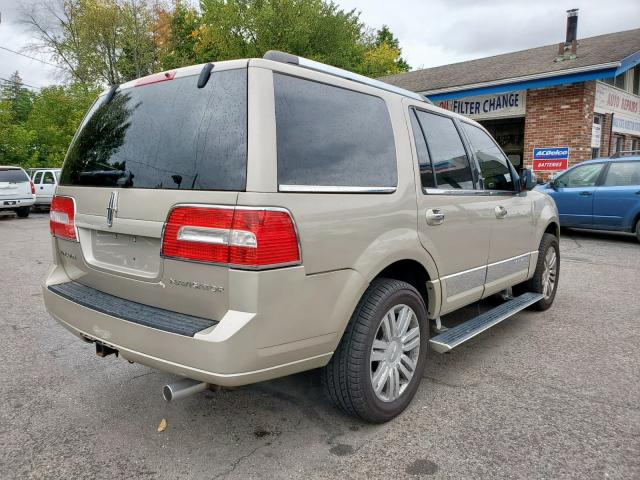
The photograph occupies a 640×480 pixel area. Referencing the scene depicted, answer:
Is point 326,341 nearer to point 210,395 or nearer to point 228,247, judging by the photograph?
point 228,247

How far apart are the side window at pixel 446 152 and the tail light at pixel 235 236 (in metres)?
1.46

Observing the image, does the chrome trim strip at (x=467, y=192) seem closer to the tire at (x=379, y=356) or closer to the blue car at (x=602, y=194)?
the tire at (x=379, y=356)

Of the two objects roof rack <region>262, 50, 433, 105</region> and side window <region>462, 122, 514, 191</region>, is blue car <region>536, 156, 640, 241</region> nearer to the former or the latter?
side window <region>462, 122, 514, 191</region>

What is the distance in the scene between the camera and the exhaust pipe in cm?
228

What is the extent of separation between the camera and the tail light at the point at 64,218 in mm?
2912

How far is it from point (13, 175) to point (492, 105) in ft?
50.6

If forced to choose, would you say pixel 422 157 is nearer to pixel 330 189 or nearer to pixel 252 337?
pixel 330 189

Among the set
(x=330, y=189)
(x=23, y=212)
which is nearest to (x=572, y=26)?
(x=330, y=189)

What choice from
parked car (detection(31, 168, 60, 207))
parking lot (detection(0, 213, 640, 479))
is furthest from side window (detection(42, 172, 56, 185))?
parking lot (detection(0, 213, 640, 479))

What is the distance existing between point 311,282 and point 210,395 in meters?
1.34

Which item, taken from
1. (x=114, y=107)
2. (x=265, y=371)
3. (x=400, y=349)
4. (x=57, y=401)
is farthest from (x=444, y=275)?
(x=57, y=401)

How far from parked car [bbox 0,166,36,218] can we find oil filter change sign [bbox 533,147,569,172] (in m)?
15.9

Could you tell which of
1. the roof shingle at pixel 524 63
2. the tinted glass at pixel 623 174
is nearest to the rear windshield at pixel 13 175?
the roof shingle at pixel 524 63

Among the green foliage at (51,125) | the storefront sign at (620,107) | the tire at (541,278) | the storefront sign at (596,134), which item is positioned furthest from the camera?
the green foliage at (51,125)
